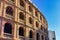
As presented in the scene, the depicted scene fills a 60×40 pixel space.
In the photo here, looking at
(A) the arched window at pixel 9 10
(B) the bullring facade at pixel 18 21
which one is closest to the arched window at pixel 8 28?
(B) the bullring facade at pixel 18 21

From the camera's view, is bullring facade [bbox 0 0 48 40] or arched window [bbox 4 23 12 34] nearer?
bullring facade [bbox 0 0 48 40]

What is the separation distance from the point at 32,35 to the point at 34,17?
3689mm

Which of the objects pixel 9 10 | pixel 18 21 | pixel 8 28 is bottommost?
pixel 8 28

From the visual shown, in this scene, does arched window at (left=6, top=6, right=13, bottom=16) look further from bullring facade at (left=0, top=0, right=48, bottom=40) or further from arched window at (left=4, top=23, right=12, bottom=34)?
arched window at (left=4, top=23, right=12, bottom=34)

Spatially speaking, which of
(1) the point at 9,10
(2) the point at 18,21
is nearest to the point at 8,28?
(2) the point at 18,21

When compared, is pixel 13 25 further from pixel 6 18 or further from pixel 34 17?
pixel 34 17

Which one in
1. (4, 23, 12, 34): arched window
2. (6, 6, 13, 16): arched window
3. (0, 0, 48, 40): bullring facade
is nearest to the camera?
(0, 0, 48, 40): bullring facade

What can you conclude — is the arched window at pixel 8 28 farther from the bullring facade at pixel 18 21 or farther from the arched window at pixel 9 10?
the arched window at pixel 9 10

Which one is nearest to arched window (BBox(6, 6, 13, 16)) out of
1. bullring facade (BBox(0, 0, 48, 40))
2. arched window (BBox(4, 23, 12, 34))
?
bullring facade (BBox(0, 0, 48, 40))

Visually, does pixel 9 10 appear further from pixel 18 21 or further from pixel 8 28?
pixel 8 28

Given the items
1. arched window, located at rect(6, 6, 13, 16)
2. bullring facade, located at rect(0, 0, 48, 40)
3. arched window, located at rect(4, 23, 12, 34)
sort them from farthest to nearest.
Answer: arched window, located at rect(6, 6, 13, 16), arched window, located at rect(4, 23, 12, 34), bullring facade, located at rect(0, 0, 48, 40)

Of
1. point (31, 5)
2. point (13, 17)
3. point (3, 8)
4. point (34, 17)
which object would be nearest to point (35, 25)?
point (34, 17)

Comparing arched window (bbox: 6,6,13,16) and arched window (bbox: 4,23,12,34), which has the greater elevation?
arched window (bbox: 6,6,13,16)

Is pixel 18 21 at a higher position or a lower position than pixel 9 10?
lower
